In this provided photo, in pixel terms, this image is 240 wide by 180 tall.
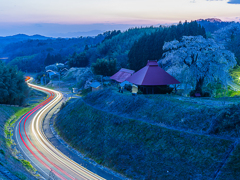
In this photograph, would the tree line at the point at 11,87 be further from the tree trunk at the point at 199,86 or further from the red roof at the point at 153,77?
the tree trunk at the point at 199,86

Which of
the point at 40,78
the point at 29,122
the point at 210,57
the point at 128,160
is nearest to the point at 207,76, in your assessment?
the point at 210,57

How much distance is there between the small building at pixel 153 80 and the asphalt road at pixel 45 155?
1568cm

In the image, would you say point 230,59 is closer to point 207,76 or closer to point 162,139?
point 207,76

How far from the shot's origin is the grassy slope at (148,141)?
20906 millimetres

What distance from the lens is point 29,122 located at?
154 ft

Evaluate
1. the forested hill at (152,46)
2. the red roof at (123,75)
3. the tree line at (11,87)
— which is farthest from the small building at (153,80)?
the tree line at (11,87)

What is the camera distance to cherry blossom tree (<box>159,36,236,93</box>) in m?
34.5

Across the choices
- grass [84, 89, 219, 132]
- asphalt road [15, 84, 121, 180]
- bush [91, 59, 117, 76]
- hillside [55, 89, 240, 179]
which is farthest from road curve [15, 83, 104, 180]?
bush [91, 59, 117, 76]

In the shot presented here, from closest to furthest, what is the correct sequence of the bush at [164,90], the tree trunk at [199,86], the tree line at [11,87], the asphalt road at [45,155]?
the asphalt road at [45,155] → the tree trunk at [199,86] → the bush at [164,90] → the tree line at [11,87]

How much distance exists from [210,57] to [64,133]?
27.3 m

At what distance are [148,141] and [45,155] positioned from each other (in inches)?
610

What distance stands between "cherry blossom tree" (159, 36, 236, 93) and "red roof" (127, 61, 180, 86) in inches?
60.9

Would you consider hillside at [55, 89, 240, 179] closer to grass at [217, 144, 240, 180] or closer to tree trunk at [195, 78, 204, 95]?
grass at [217, 144, 240, 180]

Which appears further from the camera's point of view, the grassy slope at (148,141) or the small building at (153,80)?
the small building at (153,80)
